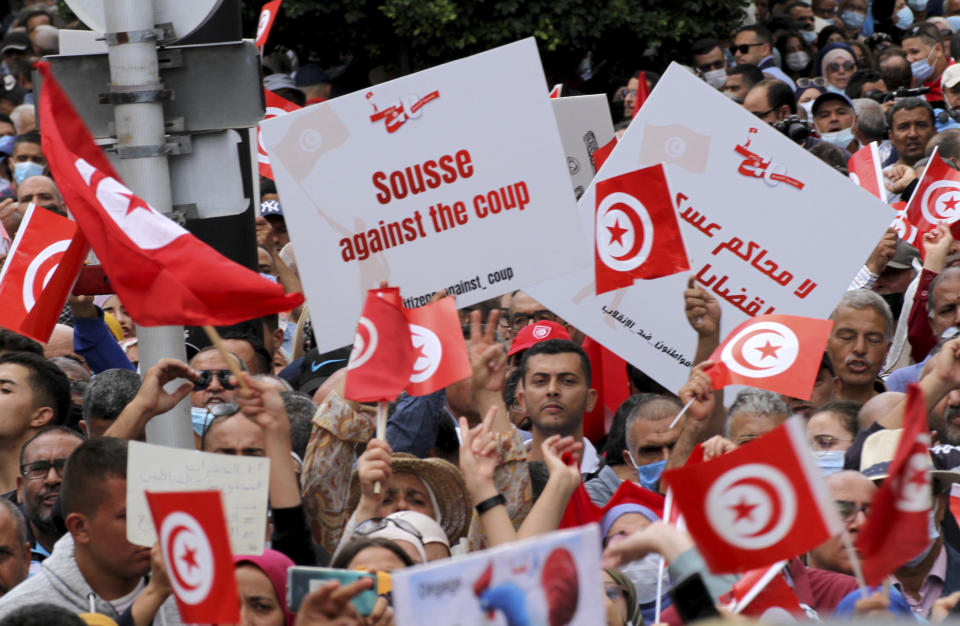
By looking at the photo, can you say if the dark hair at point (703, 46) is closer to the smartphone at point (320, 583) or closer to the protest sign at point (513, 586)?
the smartphone at point (320, 583)

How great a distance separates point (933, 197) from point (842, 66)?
4.77 meters

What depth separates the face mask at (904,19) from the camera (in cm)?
1670

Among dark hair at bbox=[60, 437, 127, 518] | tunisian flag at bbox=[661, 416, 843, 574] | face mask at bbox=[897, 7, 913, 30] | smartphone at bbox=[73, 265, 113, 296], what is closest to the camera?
tunisian flag at bbox=[661, 416, 843, 574]

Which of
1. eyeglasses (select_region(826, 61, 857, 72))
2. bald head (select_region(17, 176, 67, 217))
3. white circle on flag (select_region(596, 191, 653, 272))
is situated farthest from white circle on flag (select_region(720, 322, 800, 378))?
eyeglasses (select_region(826, 61, 857, 72))

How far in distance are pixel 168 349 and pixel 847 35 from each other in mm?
12158

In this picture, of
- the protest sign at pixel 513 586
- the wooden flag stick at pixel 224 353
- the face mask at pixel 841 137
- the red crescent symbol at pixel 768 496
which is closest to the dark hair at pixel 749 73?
the face mask at pixel 841 137

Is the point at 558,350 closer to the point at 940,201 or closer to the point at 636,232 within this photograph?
the point at 636,232

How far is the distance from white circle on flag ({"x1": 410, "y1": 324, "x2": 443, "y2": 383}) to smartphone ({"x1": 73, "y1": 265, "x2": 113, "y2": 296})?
1.06 m

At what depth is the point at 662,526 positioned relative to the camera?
339cm

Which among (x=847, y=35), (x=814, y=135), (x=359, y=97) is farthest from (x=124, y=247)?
(x=847, y=35)

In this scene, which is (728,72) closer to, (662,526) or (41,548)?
(41,548)

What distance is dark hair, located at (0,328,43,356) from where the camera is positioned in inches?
270

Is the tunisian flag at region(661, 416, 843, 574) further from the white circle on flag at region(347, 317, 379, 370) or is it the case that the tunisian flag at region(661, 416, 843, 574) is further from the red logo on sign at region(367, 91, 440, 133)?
the red logo on sign at region(367, 91, 440, 133)

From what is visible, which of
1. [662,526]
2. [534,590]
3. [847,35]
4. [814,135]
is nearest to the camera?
[534,590]
